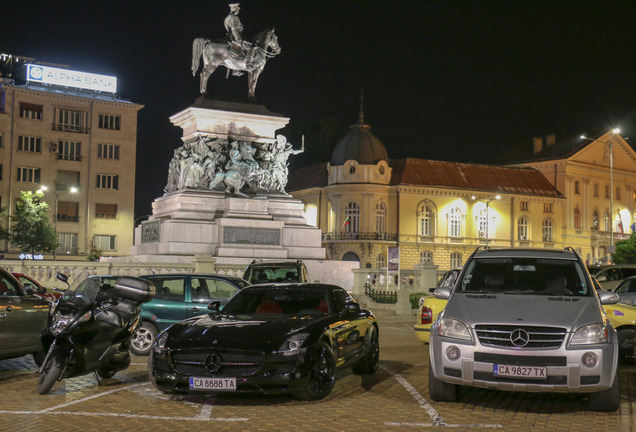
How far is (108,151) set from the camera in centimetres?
7575

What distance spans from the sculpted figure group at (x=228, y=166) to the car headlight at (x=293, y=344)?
22.9m

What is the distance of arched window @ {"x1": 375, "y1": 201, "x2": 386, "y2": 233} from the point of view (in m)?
80.8

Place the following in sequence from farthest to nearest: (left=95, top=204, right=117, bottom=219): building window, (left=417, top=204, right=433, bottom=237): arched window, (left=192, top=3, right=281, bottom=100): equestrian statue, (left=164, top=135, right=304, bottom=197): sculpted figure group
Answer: (left=417, top=204, right=433, bottom=237): arched window
(left=95, top=204, right=117, bottom=219): building window
(left=192, top=3, right=281, bottom=100): equestrian statue
(left=164, top=135, right=304, bottom=197): sculpted figure group

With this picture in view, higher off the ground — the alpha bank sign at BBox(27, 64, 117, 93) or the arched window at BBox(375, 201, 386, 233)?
the alpha bank sign at BBox(27, 64, 117, 93)

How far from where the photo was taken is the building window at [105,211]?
74.9m

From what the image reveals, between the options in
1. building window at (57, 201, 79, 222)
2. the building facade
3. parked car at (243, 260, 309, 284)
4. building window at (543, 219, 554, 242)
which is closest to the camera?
parked car at (243, 260, 309, 284)

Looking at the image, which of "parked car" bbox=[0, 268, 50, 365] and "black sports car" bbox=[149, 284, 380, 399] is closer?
"black sports car" bbox=[149, 284, 380, 399]

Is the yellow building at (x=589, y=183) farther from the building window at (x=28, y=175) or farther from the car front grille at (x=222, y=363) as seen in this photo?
the car front grille at (x=222, y=363)

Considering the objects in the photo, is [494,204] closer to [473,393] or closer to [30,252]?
[30,252]

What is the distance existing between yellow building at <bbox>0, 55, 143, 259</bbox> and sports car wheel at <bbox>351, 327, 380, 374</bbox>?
62052 millimetres

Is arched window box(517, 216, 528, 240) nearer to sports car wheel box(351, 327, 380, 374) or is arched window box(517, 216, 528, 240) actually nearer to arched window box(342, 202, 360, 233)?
arched window box(342, 202, 360, 233)

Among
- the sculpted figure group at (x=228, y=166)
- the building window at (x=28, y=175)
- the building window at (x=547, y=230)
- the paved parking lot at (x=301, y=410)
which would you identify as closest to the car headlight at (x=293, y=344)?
the paved parking lot at (x=301, y=410)

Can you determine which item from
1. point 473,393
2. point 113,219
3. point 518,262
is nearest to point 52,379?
point 473,393

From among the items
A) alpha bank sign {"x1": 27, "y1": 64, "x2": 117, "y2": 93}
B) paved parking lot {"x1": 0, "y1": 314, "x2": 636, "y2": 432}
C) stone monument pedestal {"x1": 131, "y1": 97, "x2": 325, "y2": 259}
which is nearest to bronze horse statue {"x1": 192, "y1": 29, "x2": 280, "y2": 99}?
stone monument pedestal {"x1": 131, "y1": 97, "x2": 325, "y2": 259}
